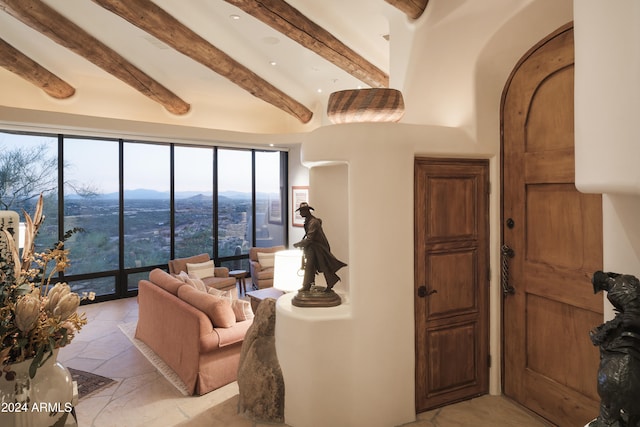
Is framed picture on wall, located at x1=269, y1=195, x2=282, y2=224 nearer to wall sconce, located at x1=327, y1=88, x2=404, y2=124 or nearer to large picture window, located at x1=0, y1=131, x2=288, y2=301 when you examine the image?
large picture window, located at x1=0, y1=131, x2=288, y2=301

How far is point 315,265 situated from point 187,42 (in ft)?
12.2

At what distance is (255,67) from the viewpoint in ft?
20.5

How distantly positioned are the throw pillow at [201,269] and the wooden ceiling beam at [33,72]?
3283 millimetres

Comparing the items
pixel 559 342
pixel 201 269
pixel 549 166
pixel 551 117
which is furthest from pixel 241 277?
pixel 551 117

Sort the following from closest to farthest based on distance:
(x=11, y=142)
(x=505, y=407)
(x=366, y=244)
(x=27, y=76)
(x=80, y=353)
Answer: (x=366, y=244) < (x=505, y=407) < (x=80, y=353) < (x=27, y=76) < (x=11, y=142)

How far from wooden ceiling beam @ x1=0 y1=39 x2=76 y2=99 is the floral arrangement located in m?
5.39

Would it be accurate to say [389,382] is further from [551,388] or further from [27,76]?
[27,76]

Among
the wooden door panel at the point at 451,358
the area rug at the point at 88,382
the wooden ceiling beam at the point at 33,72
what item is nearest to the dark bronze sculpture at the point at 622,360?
the wooden door panel at the point at 451,358

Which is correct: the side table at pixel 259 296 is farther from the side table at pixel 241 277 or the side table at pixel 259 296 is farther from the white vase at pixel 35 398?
the white vase at pixel 35 398

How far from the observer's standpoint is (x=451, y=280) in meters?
3.03

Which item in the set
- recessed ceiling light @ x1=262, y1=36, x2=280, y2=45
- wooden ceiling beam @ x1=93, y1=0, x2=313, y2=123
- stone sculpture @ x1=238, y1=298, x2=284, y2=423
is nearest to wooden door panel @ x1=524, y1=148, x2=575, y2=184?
stone sculpture @ x1=238, y1=298, x2=284, y2=423

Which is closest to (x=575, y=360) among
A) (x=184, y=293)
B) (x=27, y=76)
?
(x=184, y=293)

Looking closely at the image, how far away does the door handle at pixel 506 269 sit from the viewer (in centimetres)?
302

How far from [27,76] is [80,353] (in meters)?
3.87
